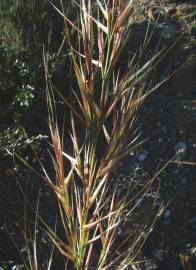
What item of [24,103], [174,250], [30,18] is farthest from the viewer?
[30,18]

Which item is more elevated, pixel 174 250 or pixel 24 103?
pixel 24 103

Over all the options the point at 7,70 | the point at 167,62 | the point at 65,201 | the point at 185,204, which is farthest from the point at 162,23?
the point at 65,201

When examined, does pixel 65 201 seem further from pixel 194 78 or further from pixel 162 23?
pixel 162 23

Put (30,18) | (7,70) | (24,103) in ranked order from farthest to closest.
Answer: (30,18) → (7,70) → (24,103)

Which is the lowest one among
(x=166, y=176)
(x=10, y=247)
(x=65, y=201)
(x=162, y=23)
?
(x=10, y=247)

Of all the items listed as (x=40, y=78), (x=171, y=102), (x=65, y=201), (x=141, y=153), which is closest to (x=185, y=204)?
(x=141, y=153)

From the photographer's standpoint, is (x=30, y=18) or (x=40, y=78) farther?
(x=30, y=18)
